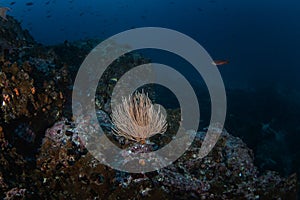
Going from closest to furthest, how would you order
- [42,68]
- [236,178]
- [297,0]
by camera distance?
1. [236,178]
2. [42,68]
3. [297,0]

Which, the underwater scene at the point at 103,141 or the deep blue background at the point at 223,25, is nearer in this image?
the underwater scene at the point at 103,141

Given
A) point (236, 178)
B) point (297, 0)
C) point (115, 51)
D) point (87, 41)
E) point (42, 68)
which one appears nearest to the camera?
point (236, 178)

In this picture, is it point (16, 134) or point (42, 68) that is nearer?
point (16, 134)

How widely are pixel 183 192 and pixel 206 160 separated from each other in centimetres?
74

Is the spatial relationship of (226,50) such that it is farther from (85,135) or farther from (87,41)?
(85,135)

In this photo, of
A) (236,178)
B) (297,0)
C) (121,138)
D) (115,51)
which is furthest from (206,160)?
(297,0)

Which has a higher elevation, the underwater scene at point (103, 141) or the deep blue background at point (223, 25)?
the deep blue background at point (223, 25)

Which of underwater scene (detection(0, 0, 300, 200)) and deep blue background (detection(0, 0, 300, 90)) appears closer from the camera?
underwater scene (detection(0, 0, 300, 200))

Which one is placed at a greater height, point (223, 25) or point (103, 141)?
point (223, 25)

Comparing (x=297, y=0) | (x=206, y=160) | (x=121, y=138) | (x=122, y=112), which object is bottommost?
(x=206, y=160)

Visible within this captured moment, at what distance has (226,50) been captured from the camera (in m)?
61.4

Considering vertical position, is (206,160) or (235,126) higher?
(235,126)

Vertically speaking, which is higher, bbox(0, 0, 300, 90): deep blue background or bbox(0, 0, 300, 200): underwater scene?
bbox(0, 0, 300, 90): deep blue background

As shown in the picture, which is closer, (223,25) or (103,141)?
(103,141)
